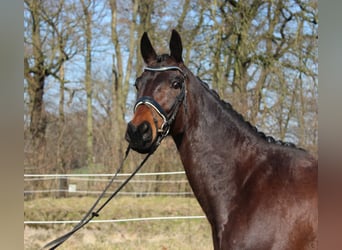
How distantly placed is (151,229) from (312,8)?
7307mm

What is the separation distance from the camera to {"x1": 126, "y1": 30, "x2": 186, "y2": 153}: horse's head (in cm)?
221

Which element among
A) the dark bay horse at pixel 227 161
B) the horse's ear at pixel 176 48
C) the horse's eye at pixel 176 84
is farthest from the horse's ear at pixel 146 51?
the horse's eye at pixel 176 84

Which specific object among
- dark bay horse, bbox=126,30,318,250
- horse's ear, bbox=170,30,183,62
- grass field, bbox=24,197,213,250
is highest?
horse's ear, bbox=170,30,183,62

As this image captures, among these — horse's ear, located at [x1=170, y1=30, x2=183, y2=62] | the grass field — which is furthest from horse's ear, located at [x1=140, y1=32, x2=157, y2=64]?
the grass field

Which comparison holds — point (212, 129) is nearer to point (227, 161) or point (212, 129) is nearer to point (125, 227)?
point (227, 161)

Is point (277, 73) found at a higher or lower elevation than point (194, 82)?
higher

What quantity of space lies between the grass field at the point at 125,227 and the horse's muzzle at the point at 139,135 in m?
4.45

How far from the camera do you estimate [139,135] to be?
7.17 feet

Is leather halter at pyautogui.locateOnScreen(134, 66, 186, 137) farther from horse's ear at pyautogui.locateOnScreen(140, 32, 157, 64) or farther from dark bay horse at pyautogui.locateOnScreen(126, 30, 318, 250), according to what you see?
horse's ear at pyautogui.locateOnScreen(140, 32, 157, 64)

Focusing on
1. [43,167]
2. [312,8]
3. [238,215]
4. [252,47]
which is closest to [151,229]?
[43,167]

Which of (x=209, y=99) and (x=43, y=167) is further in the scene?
(x=43, y=167)

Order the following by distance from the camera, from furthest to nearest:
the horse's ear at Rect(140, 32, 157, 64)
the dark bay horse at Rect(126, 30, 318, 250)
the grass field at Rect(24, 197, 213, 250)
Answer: the grass field at Rect(24, 197, 213, 250) → the horse's ear at Rect(140, 32, 157, 64) → the dark bay horse at Rect(126, 30, 318, 250)

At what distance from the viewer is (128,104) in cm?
1276
